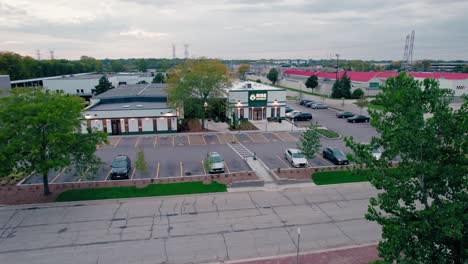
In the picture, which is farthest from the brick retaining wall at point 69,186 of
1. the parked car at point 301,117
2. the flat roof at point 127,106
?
the parked car at point 301,117

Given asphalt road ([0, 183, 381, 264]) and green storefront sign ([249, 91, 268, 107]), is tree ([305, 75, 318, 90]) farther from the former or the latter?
asphalt road ([0, 183, 381, 264])

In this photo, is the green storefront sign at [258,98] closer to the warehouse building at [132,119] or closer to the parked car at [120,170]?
the warehouse building at [132,119]

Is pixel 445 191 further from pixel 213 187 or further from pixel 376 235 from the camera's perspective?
pixel 213 187

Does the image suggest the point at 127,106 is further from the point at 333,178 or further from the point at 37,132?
the point at 333,178

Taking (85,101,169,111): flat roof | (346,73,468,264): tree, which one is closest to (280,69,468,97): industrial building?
(85,101,169,111): flat roof

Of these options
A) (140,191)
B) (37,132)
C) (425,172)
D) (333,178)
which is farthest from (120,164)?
(425,172)

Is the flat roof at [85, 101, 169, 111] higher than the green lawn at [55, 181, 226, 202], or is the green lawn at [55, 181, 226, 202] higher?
the flat roof at [85, 101, 169, 111]
